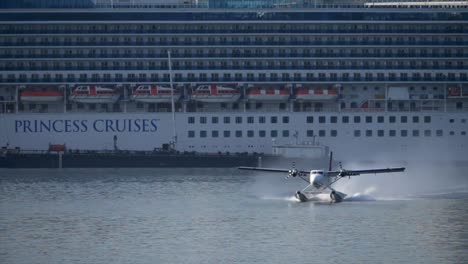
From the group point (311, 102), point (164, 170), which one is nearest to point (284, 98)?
point (311, 102)

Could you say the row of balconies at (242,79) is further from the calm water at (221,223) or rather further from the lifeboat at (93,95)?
the calm water at (221,223)

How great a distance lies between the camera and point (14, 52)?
103m

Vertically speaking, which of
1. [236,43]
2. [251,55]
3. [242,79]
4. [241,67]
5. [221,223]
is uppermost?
[236,43]

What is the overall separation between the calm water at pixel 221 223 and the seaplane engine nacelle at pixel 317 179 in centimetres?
150

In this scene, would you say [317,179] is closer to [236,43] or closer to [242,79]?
[242,79]

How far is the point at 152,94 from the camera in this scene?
339ft

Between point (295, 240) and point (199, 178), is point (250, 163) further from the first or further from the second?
point (295, 240)

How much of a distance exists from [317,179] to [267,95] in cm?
2717

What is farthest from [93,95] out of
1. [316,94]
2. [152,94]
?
[316,94]

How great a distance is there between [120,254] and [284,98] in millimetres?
47901

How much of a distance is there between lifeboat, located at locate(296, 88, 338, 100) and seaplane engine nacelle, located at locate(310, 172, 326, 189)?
1056 inches

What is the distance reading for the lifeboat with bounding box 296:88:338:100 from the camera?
10369 cm

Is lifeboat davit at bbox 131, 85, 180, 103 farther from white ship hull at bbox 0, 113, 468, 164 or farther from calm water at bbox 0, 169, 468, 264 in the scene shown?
calm water at bbox 0, 169, 468, 264

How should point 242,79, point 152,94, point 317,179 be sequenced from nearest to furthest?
point 317,179
point 152,94
point 242,79
